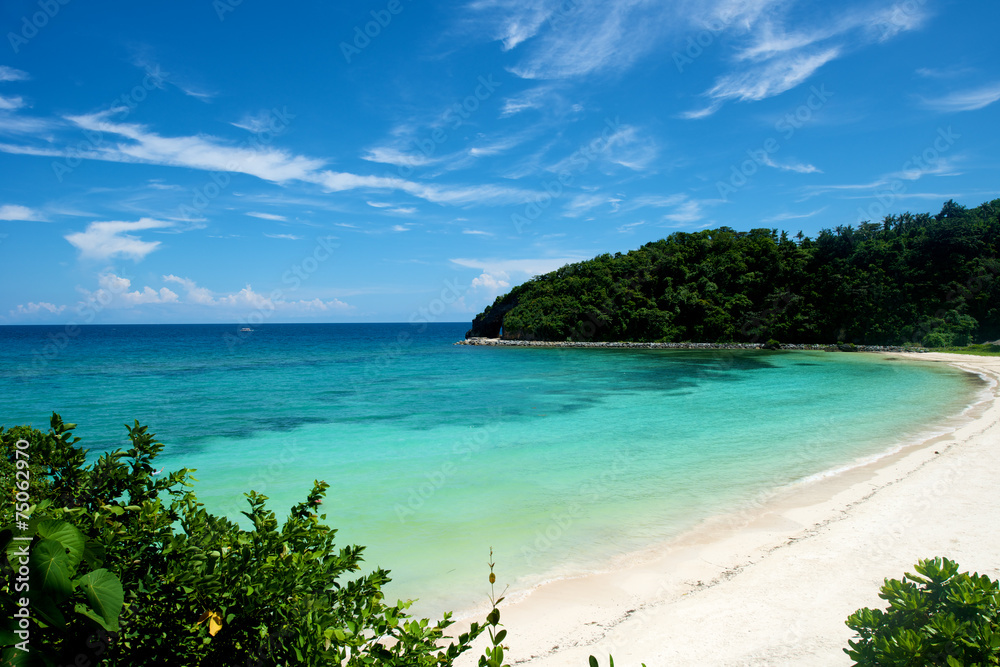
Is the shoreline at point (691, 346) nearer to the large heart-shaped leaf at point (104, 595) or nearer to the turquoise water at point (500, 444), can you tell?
the turquoise water at point (500, 444)

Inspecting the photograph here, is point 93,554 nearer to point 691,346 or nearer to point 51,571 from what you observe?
point 51,571

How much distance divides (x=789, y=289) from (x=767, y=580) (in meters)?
65.9

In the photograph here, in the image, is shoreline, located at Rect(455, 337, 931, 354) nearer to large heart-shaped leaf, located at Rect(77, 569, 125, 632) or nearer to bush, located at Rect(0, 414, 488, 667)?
bush, located at Rect(0, 414, 488, 667)

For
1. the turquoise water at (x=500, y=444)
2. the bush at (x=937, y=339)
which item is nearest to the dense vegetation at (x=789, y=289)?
the bush at (x=937, y=339)

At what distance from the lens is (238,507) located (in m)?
8.97

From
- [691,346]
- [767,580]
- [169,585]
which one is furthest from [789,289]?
[169,585]

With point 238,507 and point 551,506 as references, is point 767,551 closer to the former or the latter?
point 551,506

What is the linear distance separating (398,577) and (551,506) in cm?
337

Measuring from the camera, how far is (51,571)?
1.52 m

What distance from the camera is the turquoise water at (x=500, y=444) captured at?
7582mm

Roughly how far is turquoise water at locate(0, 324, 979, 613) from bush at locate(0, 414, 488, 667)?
4.07m

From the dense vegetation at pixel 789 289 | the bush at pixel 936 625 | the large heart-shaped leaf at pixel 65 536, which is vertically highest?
the dense vegetation at pixel 789 289

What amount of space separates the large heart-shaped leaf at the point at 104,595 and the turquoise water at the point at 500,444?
4721 millimetres

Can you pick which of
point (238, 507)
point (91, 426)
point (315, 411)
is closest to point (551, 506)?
point (238, 507)
